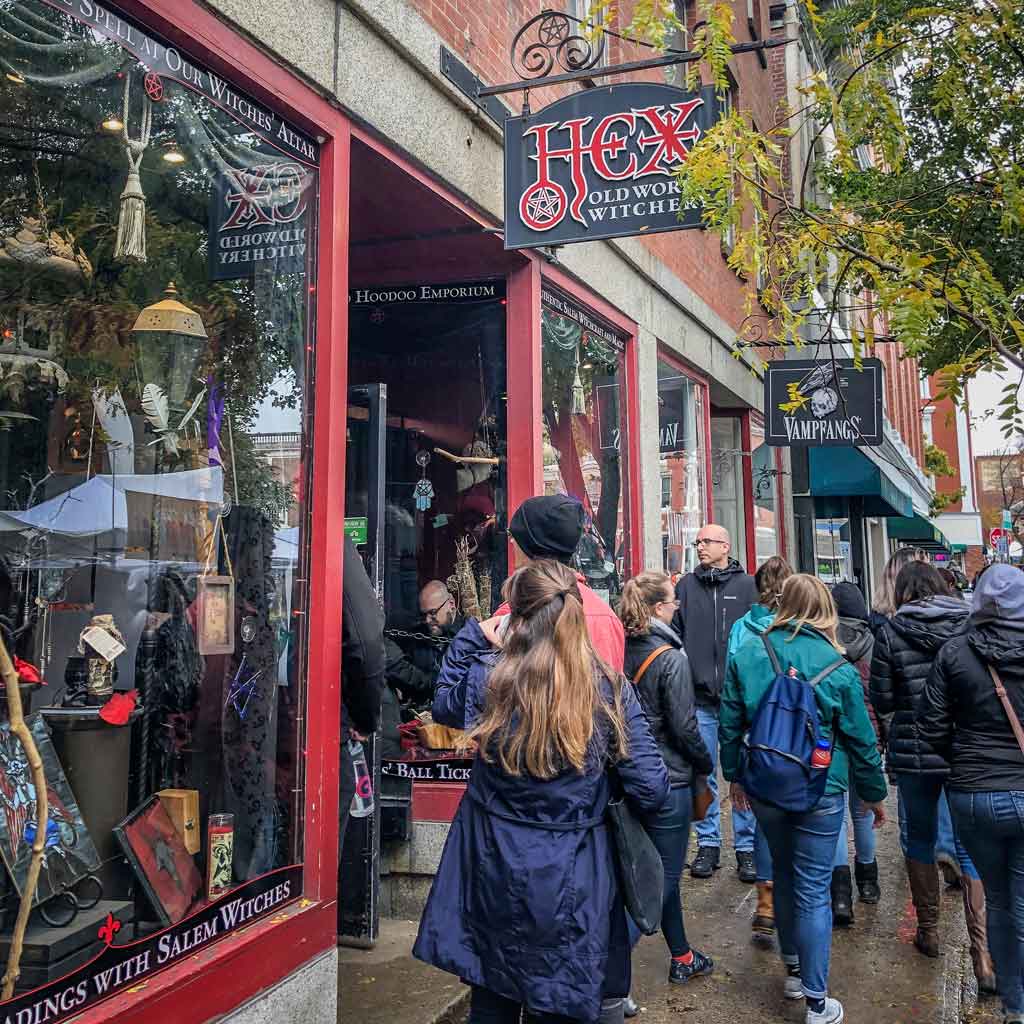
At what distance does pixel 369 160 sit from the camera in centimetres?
485

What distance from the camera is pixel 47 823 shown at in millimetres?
3143

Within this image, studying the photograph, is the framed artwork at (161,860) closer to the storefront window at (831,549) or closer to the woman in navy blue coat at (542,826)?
the woman in navy blue coat at (542,826)

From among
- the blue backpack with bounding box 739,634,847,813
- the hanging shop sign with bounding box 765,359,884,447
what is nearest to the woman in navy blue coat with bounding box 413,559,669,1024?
the blue backpack with bounding box 739,634,847,813

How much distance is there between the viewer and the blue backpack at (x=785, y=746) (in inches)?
161

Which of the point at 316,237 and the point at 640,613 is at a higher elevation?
the point at 316,237

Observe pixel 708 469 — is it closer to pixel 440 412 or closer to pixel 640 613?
pixel 440 412

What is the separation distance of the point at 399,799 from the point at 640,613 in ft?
6.72

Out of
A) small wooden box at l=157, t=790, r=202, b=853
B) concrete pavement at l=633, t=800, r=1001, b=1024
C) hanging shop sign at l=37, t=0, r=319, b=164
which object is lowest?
concrete pavement at l=633, t=800, r=1001, b=1024

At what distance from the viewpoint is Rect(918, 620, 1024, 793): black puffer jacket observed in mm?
3930

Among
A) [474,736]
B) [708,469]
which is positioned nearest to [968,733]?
[474,736]

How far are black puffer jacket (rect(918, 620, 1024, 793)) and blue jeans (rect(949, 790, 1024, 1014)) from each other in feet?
0.24

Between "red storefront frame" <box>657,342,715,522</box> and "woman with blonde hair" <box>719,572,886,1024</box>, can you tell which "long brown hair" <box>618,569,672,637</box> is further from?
"red storefront frame" <box>657,342,715,522</box>

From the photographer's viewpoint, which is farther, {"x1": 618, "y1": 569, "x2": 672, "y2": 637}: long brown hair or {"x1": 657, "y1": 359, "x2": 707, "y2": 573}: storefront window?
{"x1": 657, "y1": 359, "x2": 707, "y2": 573}: storefront window

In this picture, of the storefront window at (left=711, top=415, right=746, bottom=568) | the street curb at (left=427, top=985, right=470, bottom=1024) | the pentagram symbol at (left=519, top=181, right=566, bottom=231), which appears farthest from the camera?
the storefront window at (left=711, top=415, right=746, bottom=568)
